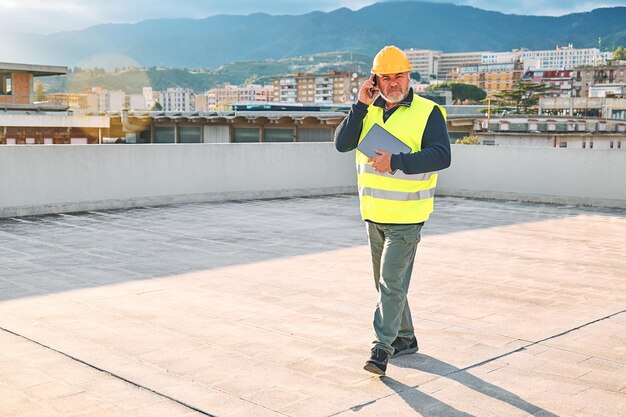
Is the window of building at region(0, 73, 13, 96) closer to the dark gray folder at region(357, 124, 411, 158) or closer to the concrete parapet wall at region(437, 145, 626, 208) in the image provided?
the concrete parapet wall at region(437, 145, 626, 208)

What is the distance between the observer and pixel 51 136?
167 ft

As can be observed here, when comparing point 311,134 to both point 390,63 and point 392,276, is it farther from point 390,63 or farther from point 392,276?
point 392,276

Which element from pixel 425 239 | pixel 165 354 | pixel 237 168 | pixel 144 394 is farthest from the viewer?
pixel 237 168

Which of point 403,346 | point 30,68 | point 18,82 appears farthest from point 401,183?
point 18,82

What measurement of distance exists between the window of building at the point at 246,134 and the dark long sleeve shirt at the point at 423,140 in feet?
185

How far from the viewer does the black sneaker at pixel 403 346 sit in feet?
18.1

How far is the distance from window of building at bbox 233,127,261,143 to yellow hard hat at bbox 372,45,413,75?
185ft

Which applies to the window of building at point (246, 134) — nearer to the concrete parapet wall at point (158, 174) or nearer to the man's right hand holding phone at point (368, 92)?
the concrete parapet wall at point (158, 174)

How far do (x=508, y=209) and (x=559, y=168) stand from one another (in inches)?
91.4

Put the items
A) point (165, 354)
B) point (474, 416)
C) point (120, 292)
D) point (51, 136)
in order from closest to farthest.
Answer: point (474, 416) → point (165, 354) → point (120, 292) → point (51, 136)

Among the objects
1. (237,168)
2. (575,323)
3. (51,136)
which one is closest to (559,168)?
(237,168)

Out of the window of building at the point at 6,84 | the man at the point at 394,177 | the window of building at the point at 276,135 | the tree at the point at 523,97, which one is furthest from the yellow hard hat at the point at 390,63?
the tree at the point at 523,97

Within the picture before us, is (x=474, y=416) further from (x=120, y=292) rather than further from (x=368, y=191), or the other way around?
(x=120, y=292)

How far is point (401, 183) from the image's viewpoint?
16.4ft
